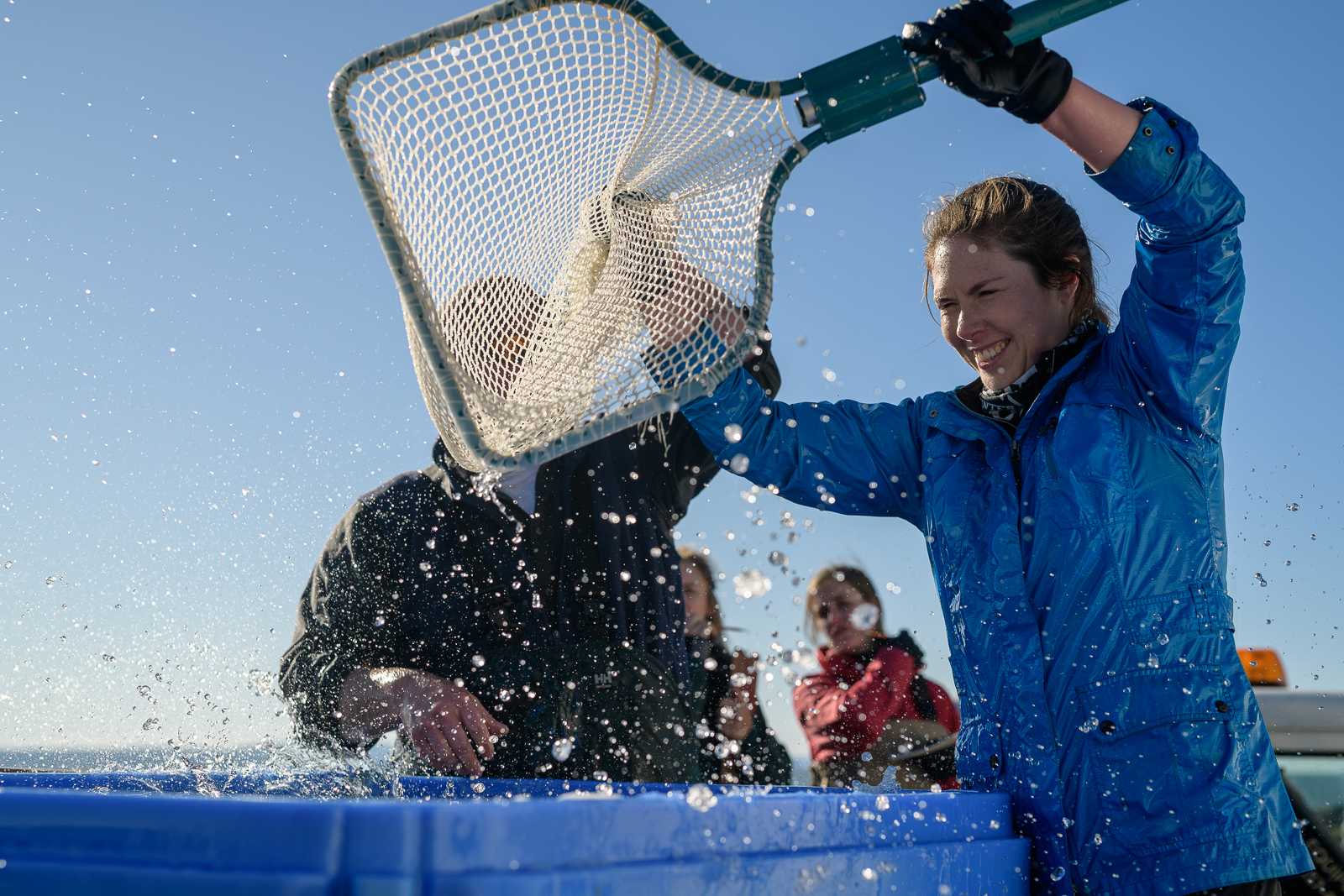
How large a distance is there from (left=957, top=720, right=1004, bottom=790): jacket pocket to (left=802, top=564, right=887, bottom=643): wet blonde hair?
2.71 m

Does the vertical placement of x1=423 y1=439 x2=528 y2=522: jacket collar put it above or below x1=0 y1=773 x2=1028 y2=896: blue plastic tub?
above

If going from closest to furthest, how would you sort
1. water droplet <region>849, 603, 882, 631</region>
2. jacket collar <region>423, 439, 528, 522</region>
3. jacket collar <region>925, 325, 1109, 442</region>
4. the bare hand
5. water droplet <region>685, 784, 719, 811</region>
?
water droplet <region>685, 784, 719, 811</region>, jacket collar <region>925, 325, 1109, 442</region>, the bare hand, jacket collar <region>423, 439, 528, 522</region>, water droplet <region>849, 603, 882, 631</region>

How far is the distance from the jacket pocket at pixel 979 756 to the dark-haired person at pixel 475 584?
0.81 m

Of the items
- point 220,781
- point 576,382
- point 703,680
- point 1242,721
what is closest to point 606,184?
point 576,382

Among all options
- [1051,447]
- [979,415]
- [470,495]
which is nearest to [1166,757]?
[1051,447]

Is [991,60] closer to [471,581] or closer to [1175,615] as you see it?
[1175,615]

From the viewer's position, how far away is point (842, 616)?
15.8 feet

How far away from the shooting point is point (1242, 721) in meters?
1.81

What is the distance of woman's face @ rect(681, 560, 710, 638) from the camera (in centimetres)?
458

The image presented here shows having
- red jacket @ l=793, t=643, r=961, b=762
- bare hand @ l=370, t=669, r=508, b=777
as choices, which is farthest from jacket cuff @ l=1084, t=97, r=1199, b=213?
red jacket @ l=793, t=643, r=961, b=762

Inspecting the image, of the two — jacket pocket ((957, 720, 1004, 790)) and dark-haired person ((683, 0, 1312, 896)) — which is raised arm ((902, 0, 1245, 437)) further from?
jacket pocket ((957, 720, 1004, 790))

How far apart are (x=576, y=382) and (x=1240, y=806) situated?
1.47 m

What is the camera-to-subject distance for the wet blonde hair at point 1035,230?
7.73ft

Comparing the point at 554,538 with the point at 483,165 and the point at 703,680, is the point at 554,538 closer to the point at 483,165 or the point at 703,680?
the point at 483,165
